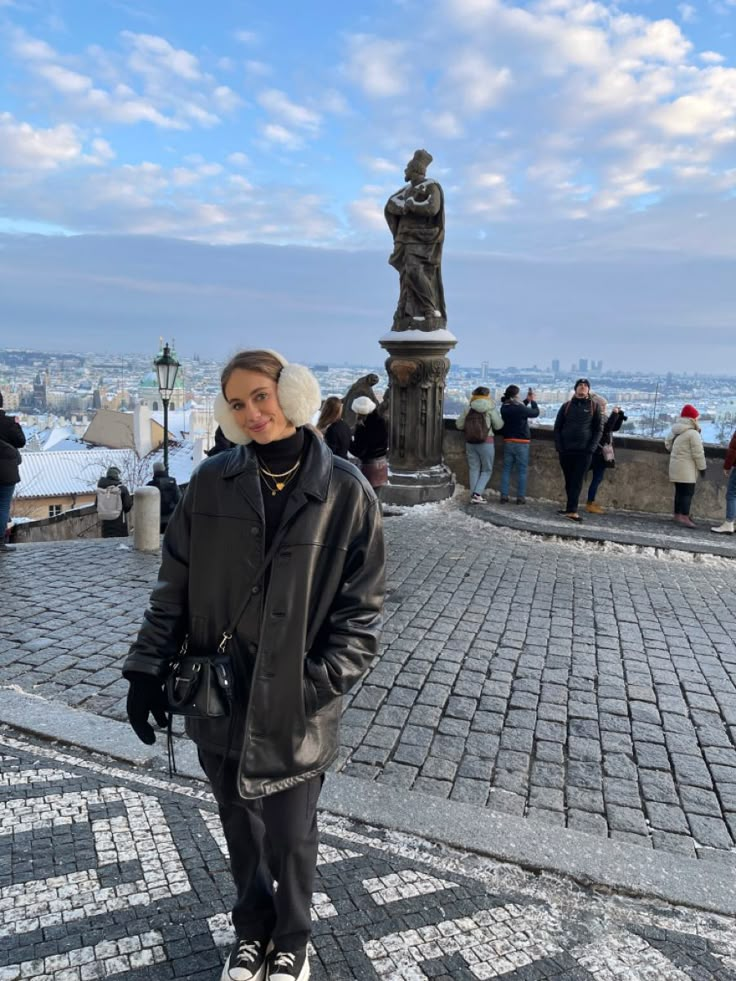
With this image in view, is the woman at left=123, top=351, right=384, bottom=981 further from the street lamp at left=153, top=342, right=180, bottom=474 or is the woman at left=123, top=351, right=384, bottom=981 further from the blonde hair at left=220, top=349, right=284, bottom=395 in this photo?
the street lamp at left=153, top=342, right=180, bottom=474

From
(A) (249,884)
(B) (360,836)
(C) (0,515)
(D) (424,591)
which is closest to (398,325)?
(D) (424,591)

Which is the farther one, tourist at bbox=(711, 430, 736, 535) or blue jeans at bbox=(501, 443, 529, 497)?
blue jeans at bbox=(501, 443, 529, 497)

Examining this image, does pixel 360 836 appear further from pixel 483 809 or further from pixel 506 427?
pixel 506 427

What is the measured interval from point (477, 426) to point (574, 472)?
150 centimetres

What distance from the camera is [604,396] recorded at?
1005 centimetres

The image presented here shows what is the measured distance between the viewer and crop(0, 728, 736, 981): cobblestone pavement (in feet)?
7.61

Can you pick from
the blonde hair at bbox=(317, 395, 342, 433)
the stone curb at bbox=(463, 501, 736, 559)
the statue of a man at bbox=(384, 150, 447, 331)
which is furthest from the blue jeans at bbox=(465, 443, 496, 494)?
the blonde hair at bbox=(317, 395, 342, 433)

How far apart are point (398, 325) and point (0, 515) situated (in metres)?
5.81

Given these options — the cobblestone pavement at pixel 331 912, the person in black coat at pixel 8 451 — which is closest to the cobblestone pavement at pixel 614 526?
the person in black coat at pixel 8 451

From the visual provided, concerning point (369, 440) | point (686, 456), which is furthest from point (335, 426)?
point (686, 456)

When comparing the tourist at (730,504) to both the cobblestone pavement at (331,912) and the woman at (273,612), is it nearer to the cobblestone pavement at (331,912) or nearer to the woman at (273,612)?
the cobblestone pavement at (331,912)

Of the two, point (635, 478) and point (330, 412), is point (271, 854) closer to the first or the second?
point (330, 412)

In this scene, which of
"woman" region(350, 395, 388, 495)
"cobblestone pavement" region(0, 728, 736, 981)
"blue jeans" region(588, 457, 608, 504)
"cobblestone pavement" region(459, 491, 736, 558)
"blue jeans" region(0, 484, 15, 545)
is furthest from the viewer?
"blue jeans" region(588, 457, 608, 504)

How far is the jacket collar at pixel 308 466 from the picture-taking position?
2068mm
